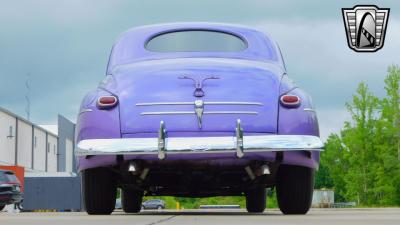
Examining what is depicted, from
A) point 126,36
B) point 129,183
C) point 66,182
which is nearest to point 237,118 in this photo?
point 129,183

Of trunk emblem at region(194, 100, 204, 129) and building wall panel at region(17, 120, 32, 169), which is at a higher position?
building wall panel at region(17, 120, 32, 169)

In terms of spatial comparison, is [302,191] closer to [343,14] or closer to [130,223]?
[130,223]

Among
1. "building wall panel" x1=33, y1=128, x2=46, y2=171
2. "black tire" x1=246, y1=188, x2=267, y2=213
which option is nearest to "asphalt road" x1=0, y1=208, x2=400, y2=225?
"black tire" x1=246, y1=188, x2=267, y2=213

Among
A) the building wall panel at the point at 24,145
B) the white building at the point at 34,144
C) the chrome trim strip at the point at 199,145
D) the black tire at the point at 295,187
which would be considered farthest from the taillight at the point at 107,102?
the building wall panel at the point at 24,145

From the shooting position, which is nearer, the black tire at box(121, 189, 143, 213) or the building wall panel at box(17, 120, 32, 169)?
the black tire at box(121, 189, 143, 213)

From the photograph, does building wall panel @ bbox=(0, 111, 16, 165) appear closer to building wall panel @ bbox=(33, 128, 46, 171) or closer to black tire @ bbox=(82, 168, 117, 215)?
building wall panel @ bbox=(33, 128, 46, 171)

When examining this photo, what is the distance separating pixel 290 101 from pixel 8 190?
18.6 meters

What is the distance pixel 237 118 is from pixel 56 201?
40.8 metres

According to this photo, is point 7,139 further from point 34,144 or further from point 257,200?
point 257,200

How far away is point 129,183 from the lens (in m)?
9.18

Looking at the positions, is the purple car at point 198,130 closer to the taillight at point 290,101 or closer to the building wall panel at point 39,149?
the taillight at point 290,101

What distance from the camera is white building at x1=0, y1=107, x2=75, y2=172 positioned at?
191 ft

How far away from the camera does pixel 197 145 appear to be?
7.84m

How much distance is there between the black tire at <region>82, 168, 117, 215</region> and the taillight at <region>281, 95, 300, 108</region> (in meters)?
1.93
